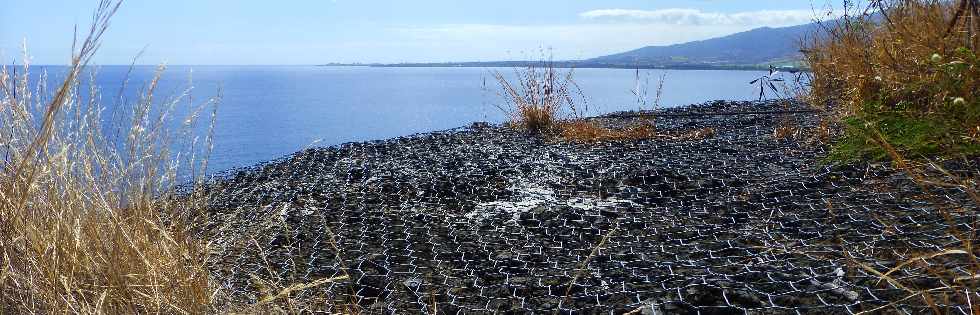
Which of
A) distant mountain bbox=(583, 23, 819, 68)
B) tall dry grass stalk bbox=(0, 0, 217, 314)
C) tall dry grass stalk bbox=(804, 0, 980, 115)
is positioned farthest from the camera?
distant mountain bbox=(583, 23, 819, 68)

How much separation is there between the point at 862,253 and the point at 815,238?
10.7 inches

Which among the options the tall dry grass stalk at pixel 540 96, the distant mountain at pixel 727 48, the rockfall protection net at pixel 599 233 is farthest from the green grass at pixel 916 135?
the distant mountain at pixel 727 48

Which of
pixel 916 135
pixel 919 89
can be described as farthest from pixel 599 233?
pixel 919 89

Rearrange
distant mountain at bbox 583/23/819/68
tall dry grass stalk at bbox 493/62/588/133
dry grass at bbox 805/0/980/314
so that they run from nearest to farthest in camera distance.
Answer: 1. dry grass at bbox 805/0/980/314
2. tall dry grass stalk at bbox 493/62/588/133
3. distant mountain at bbox 583/23/819/68

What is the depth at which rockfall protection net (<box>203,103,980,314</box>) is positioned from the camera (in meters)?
1.97

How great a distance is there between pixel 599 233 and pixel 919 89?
1.60 m

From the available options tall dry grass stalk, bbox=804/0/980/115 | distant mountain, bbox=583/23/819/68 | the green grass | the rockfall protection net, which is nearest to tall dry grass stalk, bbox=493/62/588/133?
the rockfall protection net

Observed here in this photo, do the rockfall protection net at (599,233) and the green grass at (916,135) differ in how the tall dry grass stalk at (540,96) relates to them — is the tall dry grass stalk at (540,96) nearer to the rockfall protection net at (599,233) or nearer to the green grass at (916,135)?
the rockfall protection net at (599,233)

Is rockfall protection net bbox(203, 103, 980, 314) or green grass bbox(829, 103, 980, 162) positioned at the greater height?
green grass bbox(829, 103, 980, 162)

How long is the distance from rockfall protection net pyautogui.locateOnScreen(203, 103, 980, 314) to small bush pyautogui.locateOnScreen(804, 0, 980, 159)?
0.18 meters

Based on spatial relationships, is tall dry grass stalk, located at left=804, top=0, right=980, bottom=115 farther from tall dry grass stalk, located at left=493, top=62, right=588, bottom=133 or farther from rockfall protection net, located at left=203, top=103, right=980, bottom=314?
tall dry grass stalk, located at left=493, top=62, right=588, bottom=133

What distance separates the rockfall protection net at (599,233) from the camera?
1967 mm

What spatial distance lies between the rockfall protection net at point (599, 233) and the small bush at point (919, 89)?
0.18 m

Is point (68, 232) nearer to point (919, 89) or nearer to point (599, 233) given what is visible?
point (599, 233)
